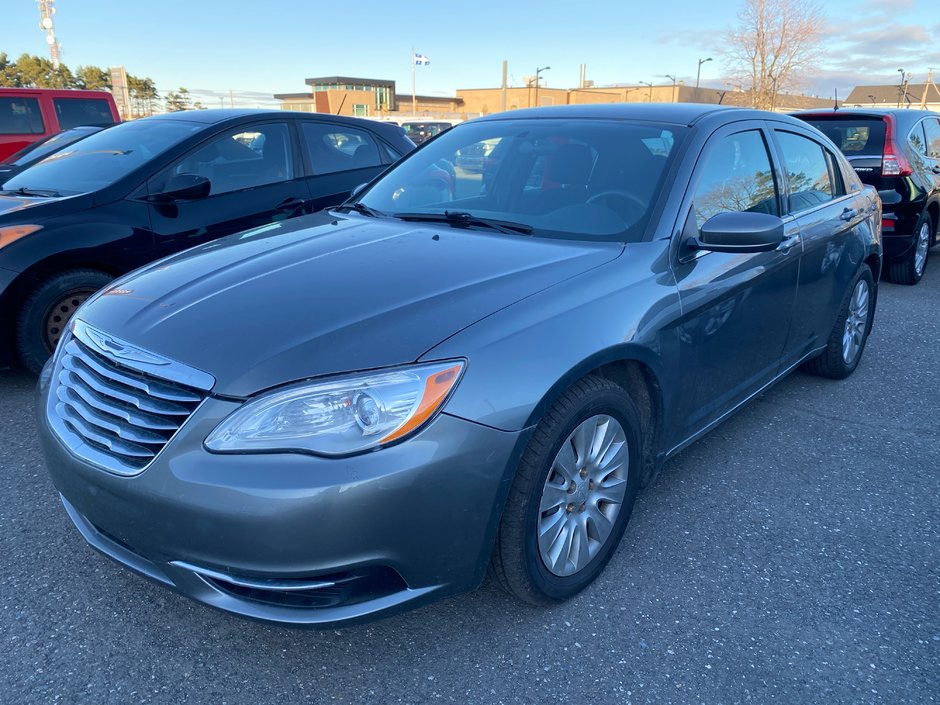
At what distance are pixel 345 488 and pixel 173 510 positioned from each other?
457 millimetres

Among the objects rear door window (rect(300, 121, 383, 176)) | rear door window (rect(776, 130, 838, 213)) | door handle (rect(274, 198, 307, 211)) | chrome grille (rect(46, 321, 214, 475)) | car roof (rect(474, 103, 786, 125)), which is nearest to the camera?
chrome grille (rect(46, 321, 214, 475))

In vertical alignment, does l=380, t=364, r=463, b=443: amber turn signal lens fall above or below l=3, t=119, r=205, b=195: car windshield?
below

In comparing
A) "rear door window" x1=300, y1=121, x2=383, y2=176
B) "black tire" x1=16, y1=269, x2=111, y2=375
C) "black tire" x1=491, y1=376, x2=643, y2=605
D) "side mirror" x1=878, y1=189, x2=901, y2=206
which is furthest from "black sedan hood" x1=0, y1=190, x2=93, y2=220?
"side mirror" x1=878, y1=189, x2=901, y2=206

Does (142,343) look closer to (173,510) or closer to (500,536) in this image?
(173,510)

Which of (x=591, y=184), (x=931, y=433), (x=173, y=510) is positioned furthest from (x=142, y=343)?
(x=931, y=433)

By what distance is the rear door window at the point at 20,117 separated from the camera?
10617 mm

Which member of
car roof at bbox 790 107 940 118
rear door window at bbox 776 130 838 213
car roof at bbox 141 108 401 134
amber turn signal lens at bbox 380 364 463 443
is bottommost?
amber turn signal lens at bbox 380 364 463 443

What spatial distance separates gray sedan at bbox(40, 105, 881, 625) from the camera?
72.8 inches

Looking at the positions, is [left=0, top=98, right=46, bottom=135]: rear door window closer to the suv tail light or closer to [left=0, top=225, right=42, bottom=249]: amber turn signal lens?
[left=0, top=225, right=42, bottom=249]: amber turn signal lens

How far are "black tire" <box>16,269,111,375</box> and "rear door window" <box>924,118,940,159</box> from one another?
26.4 feet

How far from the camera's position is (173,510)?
186 cm

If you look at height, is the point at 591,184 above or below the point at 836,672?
above

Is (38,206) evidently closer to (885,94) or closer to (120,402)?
(120,402)

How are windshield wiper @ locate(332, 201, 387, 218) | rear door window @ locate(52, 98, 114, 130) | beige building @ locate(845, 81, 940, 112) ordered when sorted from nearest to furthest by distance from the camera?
windshield wiper @ locate(332, 201, 387, 218) < rear door window @ locate(52, 98, 114, 130) < beige building @ locate(845, 81, 940, 112)
